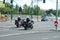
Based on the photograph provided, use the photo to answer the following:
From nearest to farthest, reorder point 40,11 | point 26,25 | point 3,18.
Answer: point 26,25, point 3,18, point 40,11

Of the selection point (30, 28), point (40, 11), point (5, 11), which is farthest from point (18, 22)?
point (40, 11)

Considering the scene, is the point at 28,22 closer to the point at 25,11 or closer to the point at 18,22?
the point at 18,22

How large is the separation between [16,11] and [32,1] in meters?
50.0

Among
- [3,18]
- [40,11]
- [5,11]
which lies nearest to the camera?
[3,18]

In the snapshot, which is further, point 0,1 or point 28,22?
point 0,1

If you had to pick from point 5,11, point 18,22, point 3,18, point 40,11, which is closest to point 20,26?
point 18,22

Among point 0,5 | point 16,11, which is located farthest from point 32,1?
point 16,11

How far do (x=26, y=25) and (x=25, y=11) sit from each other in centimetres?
9020

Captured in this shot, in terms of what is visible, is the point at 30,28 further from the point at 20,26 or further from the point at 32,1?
the point at 32,1

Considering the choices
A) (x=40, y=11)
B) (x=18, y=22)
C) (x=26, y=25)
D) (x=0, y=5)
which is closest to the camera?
(x=26, y=25)

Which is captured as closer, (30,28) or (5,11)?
(30,28)

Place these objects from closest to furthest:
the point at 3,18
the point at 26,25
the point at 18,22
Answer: the point at 26,25 < the point at 18,22 < the point at 3,18

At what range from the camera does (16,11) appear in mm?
124188

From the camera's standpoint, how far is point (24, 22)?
31281 millimetres
